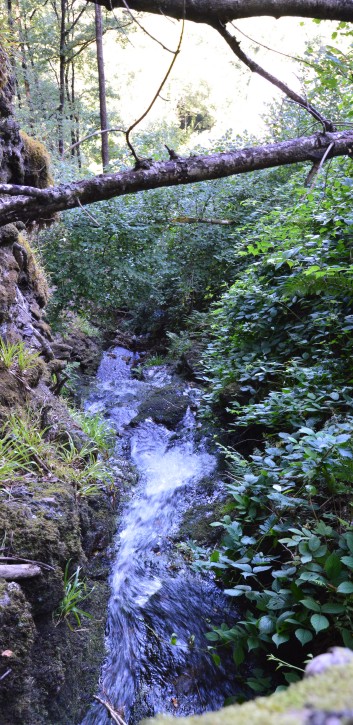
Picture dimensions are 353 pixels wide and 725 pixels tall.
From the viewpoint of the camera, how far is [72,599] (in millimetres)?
2926

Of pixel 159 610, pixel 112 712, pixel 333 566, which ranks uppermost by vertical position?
pixel 333 566

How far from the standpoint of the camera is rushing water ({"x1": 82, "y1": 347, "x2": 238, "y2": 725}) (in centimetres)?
269

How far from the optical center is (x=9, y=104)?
472 centimetres

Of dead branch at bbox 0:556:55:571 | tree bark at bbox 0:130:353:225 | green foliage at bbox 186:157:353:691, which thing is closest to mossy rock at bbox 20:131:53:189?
green foliage at bbox 186:157:353:691

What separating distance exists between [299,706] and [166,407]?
6.32 m

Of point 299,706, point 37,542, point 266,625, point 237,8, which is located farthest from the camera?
point 37,542

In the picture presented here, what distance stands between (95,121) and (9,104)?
57.0 feet

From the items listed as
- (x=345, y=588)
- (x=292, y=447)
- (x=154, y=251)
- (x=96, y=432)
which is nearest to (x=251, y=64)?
(x=292, y=447)

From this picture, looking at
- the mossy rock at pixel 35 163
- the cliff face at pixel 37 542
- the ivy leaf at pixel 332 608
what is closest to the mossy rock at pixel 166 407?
the cliff face at pixel 37 542

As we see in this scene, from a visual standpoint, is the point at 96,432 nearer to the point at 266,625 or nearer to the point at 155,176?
the point at 266,625

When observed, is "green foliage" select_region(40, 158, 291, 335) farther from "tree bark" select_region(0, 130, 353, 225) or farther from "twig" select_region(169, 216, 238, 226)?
"tree bark" select_region(0, 130, 353, 225)

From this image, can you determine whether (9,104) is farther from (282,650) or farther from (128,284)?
(282,650)

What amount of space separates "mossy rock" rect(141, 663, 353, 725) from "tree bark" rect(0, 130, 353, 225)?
2.24 metres

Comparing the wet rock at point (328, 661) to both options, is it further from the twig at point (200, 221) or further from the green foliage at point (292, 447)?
the twig at point (200, 221)
